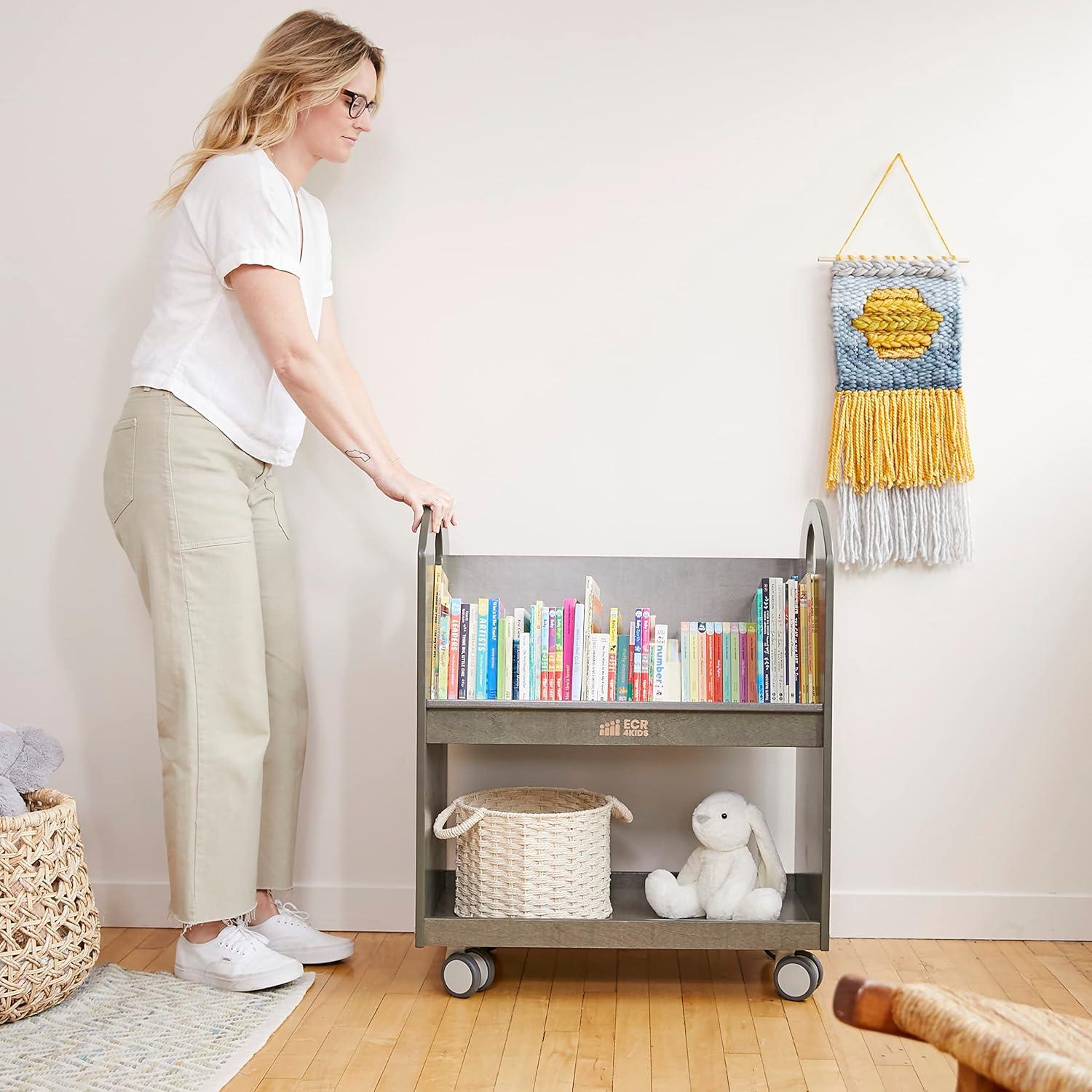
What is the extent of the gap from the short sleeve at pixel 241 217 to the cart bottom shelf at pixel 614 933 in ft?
3.56

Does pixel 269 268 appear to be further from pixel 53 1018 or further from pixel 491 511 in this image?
pixel 53 1018

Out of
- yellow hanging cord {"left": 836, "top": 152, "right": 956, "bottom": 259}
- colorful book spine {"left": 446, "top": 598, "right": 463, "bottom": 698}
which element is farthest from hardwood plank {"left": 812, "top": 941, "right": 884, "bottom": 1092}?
yellow hanging cord {"left": 836, "top": 152, "right": 956, "bottom": 259}

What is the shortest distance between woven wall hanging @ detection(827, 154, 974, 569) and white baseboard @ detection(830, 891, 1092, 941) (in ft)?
2.16

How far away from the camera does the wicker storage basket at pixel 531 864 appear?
5.89ft

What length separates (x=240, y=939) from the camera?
183cm

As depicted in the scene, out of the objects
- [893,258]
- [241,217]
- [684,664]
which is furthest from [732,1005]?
[241,217]

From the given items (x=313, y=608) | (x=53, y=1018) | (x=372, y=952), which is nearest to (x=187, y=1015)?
(x=53, y=1018)

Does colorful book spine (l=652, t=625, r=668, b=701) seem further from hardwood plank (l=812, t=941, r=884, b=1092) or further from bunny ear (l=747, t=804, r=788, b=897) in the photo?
hardwood plank (l=812, t=941, r=884, b=1092)

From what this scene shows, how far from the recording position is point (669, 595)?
6.79ft

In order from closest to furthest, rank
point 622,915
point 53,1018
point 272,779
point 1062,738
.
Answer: point 53,1018 → point 622,915 → point 272,779 → point 1062,738

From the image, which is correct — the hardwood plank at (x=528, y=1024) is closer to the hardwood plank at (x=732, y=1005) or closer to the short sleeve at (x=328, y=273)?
the hardwood plank at (x=732, y=1005)

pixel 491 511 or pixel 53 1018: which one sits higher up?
pixel 491 511

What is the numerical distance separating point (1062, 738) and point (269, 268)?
1.68 meters

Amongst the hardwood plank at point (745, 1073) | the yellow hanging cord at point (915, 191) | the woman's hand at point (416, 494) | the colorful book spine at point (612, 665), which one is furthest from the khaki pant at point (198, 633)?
the yellow hanging cord at point (915, 191)
